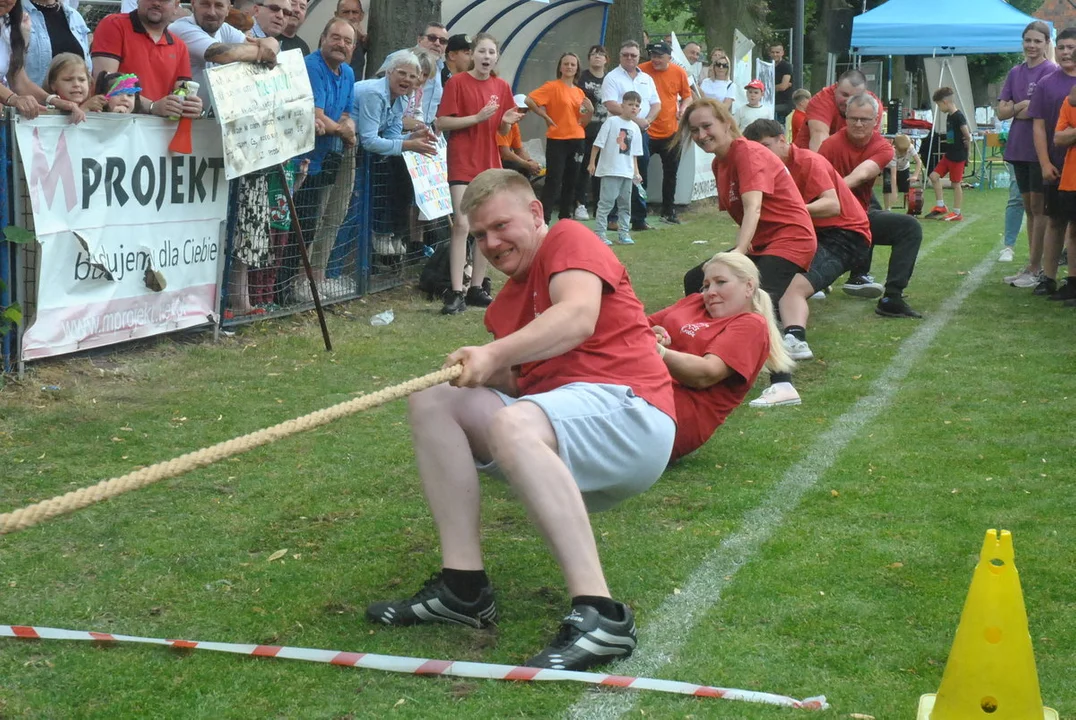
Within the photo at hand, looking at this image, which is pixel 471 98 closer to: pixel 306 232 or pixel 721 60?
pixel 306 232

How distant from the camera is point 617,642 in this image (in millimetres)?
3324

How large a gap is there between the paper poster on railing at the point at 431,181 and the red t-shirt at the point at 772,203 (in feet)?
9.37

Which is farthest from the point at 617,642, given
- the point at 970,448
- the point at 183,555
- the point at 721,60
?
the point at 721,60

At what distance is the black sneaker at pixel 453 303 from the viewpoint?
9.30 m

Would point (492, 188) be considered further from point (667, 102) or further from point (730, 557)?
point (667, 102)

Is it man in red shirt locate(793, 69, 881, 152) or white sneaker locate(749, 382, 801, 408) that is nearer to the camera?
white sneaker locate(749, 382, 801, 408)

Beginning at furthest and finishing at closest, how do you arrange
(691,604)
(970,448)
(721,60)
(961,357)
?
(721,60) → (961,357) → (970,448) → (691,604)

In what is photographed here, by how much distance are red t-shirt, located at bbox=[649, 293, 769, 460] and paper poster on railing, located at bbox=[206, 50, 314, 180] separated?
3.35 metres

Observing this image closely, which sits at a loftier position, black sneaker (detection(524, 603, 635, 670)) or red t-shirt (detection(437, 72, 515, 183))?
red t-shirt (detection(437, 72, 515, 183))

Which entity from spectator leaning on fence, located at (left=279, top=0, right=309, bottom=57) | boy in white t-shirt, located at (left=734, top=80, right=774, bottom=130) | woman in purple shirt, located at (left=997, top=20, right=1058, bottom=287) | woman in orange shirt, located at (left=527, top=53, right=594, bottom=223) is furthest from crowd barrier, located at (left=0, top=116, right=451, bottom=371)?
boy in white t-shirt, located at (left=734, top=80, right=774, bottom=130)

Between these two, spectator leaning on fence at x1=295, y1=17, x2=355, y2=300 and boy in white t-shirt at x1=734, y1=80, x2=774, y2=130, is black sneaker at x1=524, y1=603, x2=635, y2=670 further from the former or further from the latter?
boy in white t-shirt at x1=734, y1=80, x2=774, y2=130

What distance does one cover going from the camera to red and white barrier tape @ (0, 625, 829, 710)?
3.12 m

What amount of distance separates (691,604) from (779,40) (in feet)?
126

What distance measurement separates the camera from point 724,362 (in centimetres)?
510
